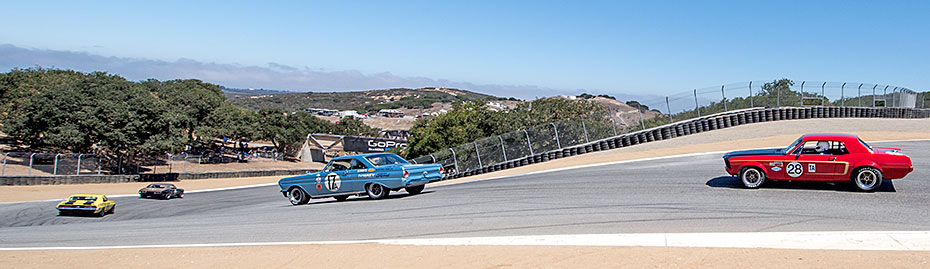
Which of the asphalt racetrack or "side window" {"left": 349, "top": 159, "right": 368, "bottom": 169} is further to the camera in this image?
"side window" {"left": 349, "top": 159, "right": 368, "bottom": 169}

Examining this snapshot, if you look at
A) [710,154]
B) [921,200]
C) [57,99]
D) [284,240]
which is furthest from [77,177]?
[921,200]

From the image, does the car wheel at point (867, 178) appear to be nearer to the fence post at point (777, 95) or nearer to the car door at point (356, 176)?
the car door at point (356, 176)

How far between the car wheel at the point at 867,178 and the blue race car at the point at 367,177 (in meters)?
10.2

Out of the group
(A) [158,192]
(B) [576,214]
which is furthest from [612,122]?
(A) [158,192]

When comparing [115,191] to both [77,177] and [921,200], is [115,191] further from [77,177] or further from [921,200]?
[921,200]

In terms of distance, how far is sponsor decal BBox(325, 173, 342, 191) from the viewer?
1742 centimetres

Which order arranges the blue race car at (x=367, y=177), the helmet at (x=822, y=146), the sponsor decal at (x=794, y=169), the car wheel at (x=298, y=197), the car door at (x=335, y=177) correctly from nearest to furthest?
the helmet at (x=822, y=146), the sponsor decal at (x=794, y=169), the blue race car at (x=367, y=177), the car door at (x=335, y=177), the car wheel at (x=298, y=197)

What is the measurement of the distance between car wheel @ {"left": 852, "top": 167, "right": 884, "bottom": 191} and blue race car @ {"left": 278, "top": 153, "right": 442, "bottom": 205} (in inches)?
403

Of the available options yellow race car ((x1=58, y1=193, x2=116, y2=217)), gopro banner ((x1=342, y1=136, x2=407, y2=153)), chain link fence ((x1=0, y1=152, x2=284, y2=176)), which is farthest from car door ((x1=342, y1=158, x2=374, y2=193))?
gopro banner ((x1=342, y1=136, x2=407, y2=153))

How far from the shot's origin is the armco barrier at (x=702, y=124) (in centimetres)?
2942

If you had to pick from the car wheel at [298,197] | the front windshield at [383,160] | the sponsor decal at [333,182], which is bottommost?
the car wheel at [298,197]

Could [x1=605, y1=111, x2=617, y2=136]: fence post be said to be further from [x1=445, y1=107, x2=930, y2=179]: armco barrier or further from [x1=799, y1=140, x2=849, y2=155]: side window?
[x1=799, y1=140, x2=849, y2=155]: side window

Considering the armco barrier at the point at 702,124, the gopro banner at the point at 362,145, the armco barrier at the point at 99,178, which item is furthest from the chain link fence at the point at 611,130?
→ the gopro banner at the point at 362,145

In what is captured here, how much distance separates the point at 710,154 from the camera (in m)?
22.2
